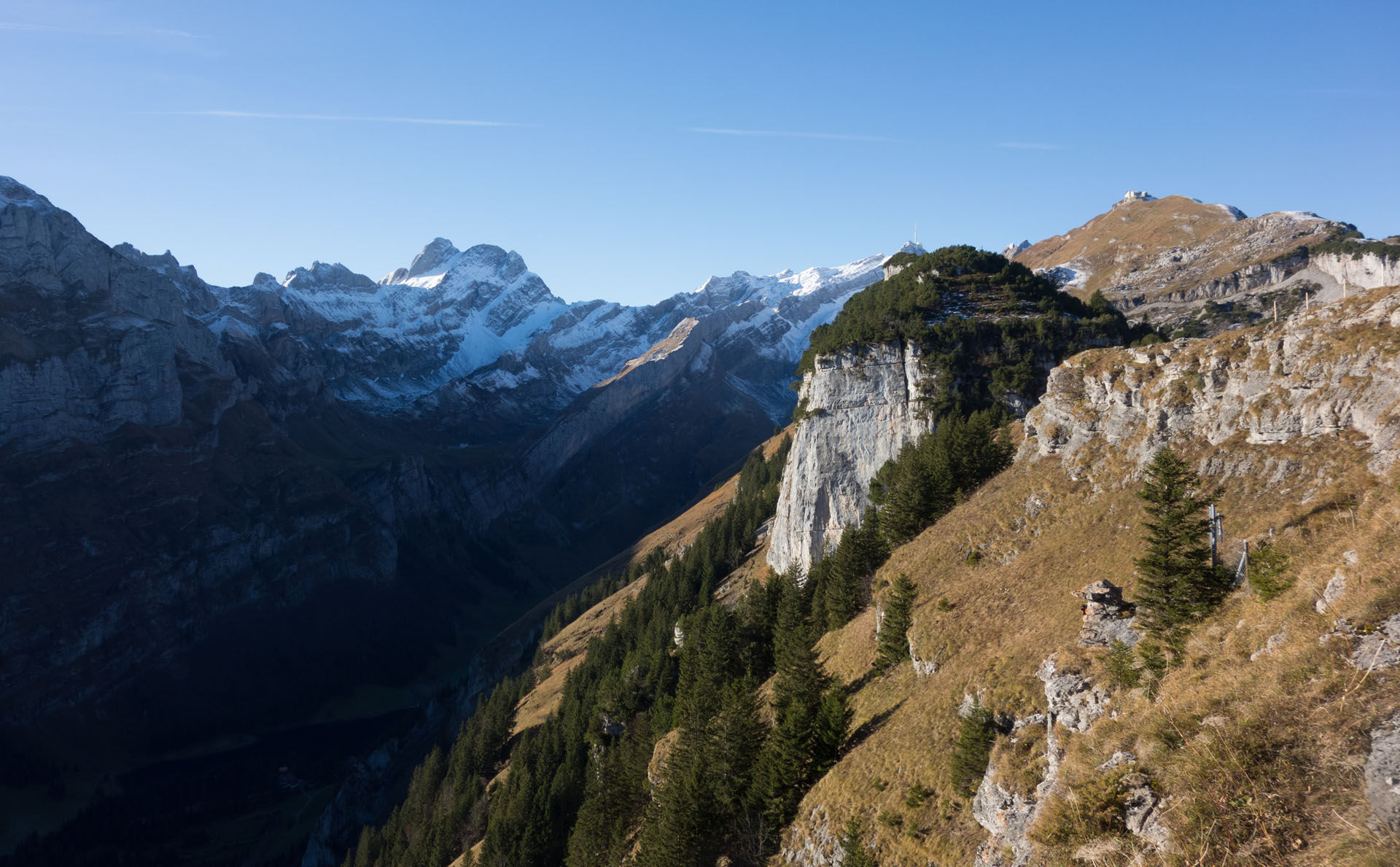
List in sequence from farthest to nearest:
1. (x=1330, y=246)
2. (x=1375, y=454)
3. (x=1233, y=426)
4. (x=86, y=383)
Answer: (x=86, y=383) < (x=1330, y=246) < (x=1233, y=426) < (x=1375, y=454)

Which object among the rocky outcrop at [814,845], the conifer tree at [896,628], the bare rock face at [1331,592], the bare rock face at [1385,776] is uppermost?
the bare rock face at [1331,592]

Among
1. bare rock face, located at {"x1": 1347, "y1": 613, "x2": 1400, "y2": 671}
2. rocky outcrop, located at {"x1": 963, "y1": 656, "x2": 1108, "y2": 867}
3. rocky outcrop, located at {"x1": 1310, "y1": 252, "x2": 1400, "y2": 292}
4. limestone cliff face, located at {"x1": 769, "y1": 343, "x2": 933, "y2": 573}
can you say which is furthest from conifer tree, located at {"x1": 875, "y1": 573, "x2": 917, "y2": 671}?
rocky outcrop, located at {"x1": 1310, "y1": 252, "x2": 1400, "y2": 292}

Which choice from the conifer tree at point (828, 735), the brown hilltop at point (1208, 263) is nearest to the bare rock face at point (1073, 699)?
the conifer tree at point (828, 735)

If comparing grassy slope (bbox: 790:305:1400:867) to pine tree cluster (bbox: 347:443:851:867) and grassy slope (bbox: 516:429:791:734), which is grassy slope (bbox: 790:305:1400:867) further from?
grassy slope (bbox: 516:429:791:734)

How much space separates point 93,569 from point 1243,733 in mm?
230639

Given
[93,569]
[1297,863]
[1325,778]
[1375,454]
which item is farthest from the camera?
[93,569]

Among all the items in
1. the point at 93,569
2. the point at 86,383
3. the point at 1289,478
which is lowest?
the point at 1289,478

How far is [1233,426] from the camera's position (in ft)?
115

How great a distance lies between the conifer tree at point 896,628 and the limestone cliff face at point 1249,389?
13.1 m

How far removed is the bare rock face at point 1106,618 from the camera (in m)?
25.9

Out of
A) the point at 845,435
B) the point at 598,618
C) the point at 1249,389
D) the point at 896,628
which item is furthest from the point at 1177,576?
the point at 598,618

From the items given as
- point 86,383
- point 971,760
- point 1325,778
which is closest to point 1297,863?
point 1325,778

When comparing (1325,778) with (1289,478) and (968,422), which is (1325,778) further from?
(968,422)

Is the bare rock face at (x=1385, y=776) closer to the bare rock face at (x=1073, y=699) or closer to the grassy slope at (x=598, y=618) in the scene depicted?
the bare rock face at (x=1073, y=699)
